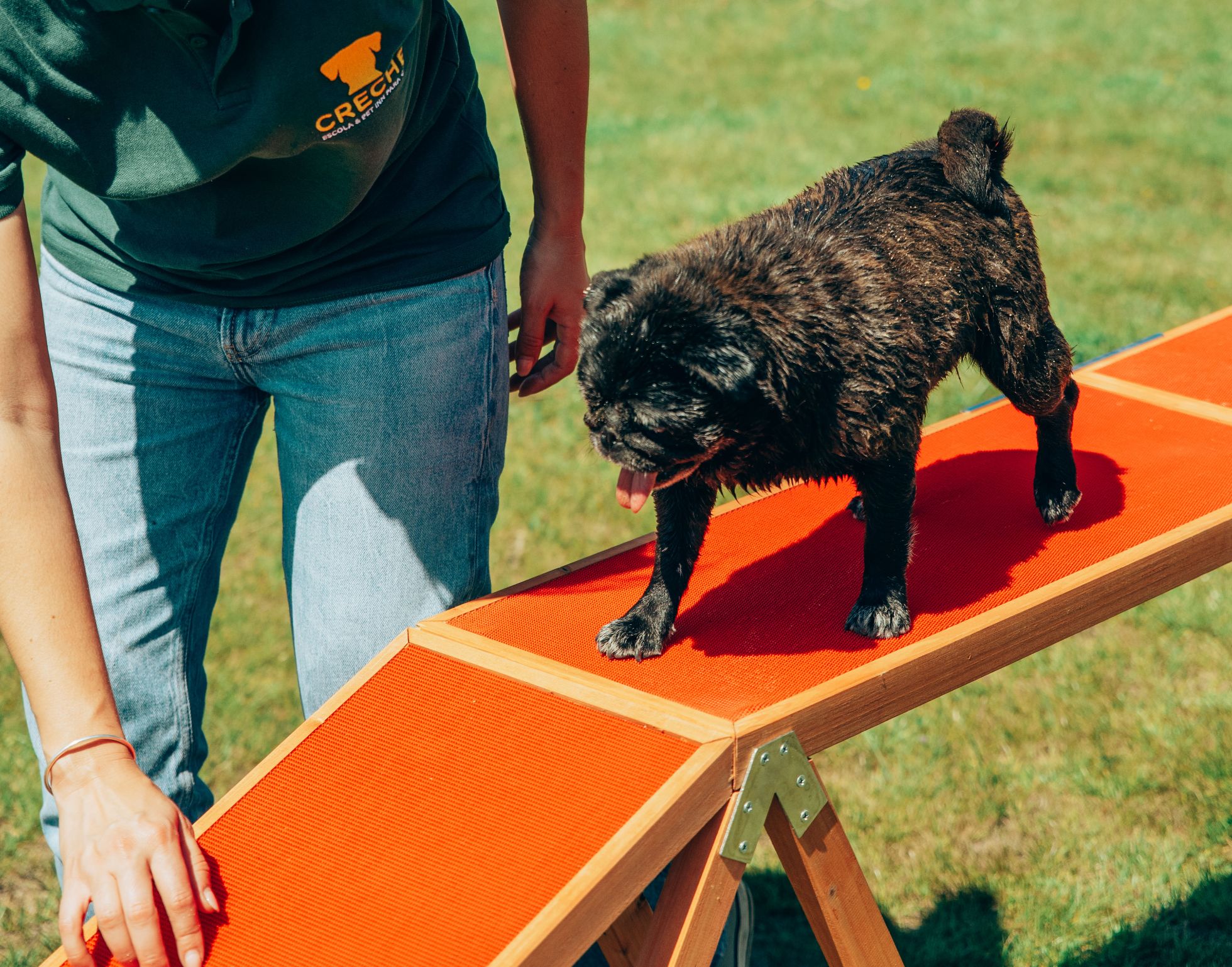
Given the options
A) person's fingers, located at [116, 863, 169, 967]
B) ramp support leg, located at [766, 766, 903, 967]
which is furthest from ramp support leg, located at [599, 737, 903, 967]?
person's fingers, located at [116, 863, 169, 967]

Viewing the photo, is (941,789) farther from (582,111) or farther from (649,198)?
(649,198)

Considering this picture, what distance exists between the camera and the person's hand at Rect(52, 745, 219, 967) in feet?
5.81

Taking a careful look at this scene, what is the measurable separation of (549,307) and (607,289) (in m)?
0.66

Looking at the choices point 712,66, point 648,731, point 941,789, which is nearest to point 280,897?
point 648,731

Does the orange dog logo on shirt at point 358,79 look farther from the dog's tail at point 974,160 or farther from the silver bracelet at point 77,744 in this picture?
the dog's tail at point 974,160

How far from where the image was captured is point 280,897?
6.53 feet

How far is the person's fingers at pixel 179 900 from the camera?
1.82 m

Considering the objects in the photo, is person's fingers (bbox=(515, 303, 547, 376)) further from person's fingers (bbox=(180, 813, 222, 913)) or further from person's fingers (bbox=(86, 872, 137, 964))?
person's fingers (bbox=(86, 872, 137, 964))

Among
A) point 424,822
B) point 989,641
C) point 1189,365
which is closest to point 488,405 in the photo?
point 424,822

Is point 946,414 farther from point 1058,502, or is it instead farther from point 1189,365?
point 1058,502

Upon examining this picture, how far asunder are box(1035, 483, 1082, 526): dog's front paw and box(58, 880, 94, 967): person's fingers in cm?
205

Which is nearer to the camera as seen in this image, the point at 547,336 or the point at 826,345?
the point at 826,345

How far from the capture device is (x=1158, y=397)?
3320 mm

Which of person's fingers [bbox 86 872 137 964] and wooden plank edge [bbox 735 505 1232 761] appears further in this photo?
wooden plank edge [bbox 735 505 1232 761]
